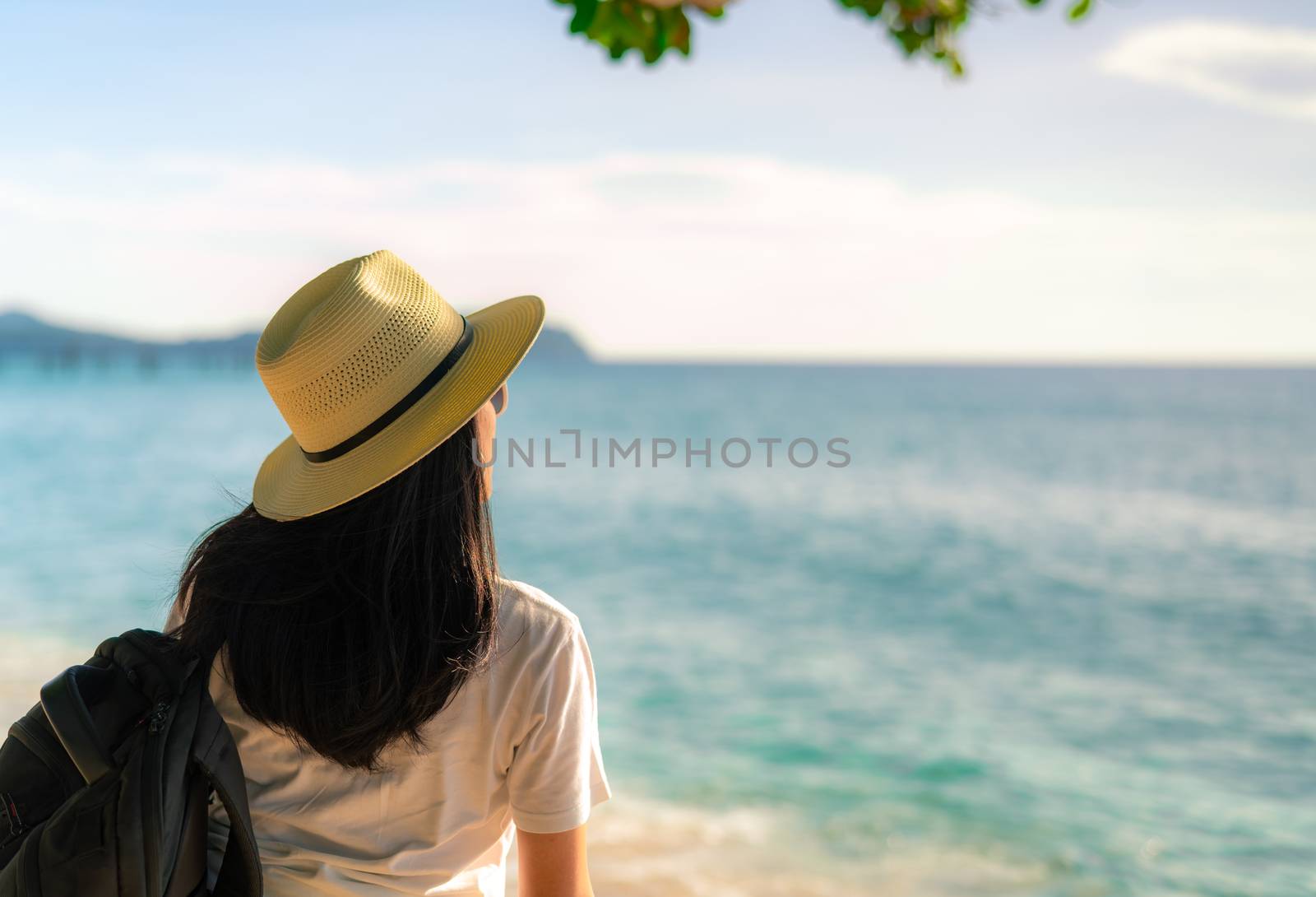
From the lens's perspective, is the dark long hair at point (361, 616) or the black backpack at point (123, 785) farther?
the dark long hair at point (361, 616)

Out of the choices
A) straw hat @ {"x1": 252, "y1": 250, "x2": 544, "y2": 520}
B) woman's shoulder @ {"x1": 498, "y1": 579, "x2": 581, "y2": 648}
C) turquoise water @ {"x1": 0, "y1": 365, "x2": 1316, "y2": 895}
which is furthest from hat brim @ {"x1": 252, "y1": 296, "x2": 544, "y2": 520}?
turquoise water @ {"x1": 0, "y1": 365, "x2": 1316, "y2": 895}

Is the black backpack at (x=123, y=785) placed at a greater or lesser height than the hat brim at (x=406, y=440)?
lesser

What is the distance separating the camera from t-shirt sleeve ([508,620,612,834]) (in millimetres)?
1443

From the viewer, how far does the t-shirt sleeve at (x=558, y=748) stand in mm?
1443

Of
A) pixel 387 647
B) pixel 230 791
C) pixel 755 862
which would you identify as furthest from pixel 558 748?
pixel 755 862

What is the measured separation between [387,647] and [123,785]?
0.35m

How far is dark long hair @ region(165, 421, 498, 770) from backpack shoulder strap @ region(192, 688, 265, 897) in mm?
61

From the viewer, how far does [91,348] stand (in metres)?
63.4

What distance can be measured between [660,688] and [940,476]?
20769mm

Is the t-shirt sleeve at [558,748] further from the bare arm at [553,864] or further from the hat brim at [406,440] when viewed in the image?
the hat brim at [406,440]

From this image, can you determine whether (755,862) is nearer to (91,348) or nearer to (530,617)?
(530,617)

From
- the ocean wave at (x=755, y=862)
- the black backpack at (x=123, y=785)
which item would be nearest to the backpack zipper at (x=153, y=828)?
the black backpack at (x=123, y=785)

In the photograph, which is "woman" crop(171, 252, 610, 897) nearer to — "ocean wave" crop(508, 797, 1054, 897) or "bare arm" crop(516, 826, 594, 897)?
"bare arm" crop(516, 826, 594, 897)

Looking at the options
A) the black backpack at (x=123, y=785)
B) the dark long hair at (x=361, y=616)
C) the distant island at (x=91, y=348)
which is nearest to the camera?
the black backpack at (x=123, y=785)
